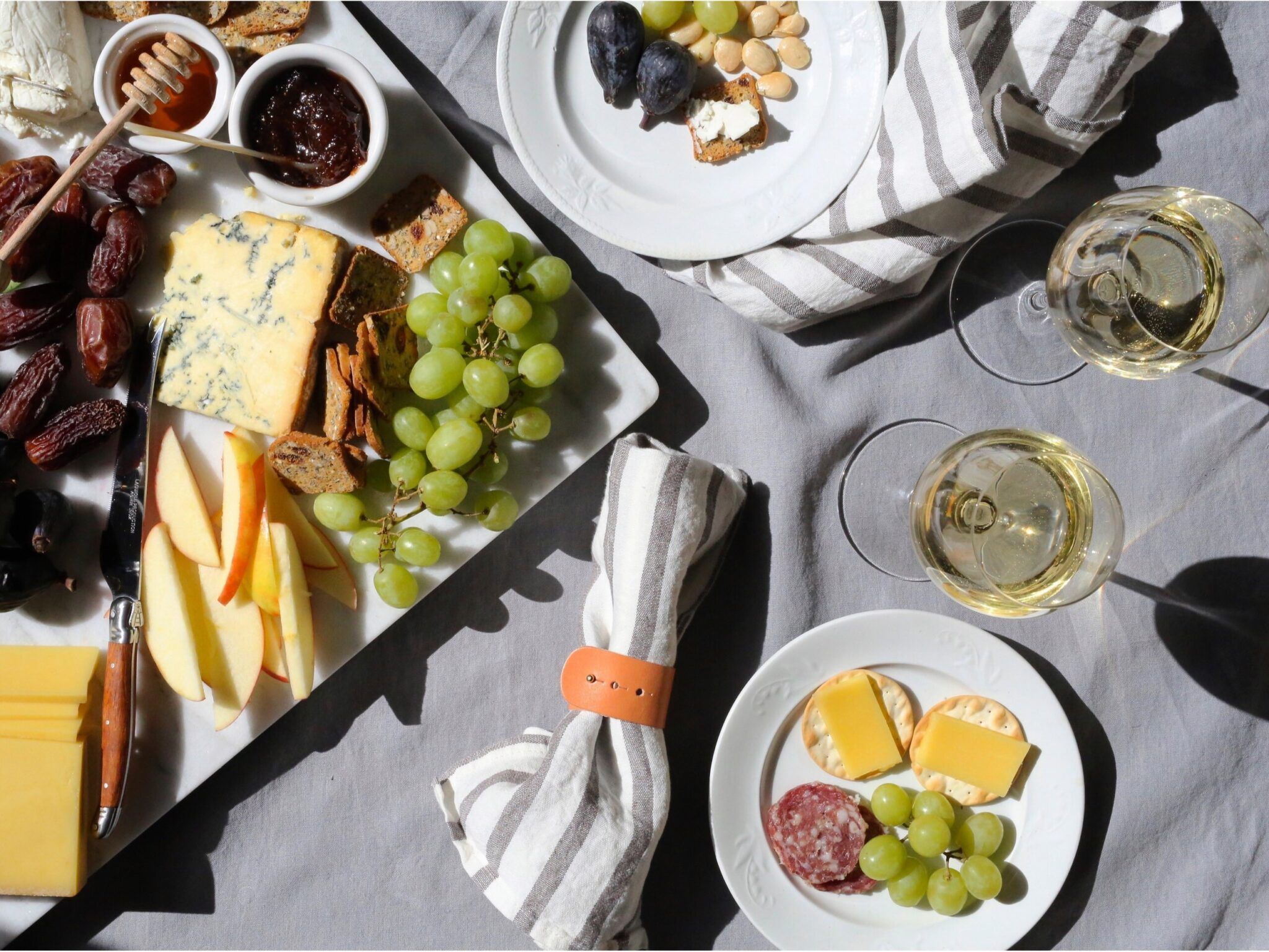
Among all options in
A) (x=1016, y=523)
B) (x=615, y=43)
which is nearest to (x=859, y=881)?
(x=1016, y=523)

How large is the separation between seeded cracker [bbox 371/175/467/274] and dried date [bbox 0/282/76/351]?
38cm

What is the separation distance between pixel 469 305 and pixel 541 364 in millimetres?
106

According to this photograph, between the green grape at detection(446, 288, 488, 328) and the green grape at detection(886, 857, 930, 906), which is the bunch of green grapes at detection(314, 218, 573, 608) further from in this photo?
the green grape at detection(886, 857, 930, 906)

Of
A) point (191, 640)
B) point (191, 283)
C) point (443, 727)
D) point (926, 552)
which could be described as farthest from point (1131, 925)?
point (191, 283)

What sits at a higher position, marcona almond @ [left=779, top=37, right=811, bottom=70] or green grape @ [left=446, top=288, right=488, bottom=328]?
marcona almond @ [left=779, top=37, right=811, bottom=70]

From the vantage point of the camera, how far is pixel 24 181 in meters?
1.06

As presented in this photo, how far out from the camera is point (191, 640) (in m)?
1.08

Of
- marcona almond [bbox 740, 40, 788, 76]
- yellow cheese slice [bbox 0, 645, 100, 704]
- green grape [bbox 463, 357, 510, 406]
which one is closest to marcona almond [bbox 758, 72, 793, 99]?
marcona almond [bbox 740, 40, 788, 76]

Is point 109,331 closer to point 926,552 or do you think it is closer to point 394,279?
point 394,279

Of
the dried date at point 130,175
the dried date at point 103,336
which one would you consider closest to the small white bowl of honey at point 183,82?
the dried date at point 130,175

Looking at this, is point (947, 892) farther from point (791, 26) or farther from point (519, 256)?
point (791, 26)

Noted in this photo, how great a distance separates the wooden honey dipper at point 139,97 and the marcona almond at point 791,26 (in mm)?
689

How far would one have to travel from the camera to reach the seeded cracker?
1.11m

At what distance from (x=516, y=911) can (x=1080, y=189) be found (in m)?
1.14
